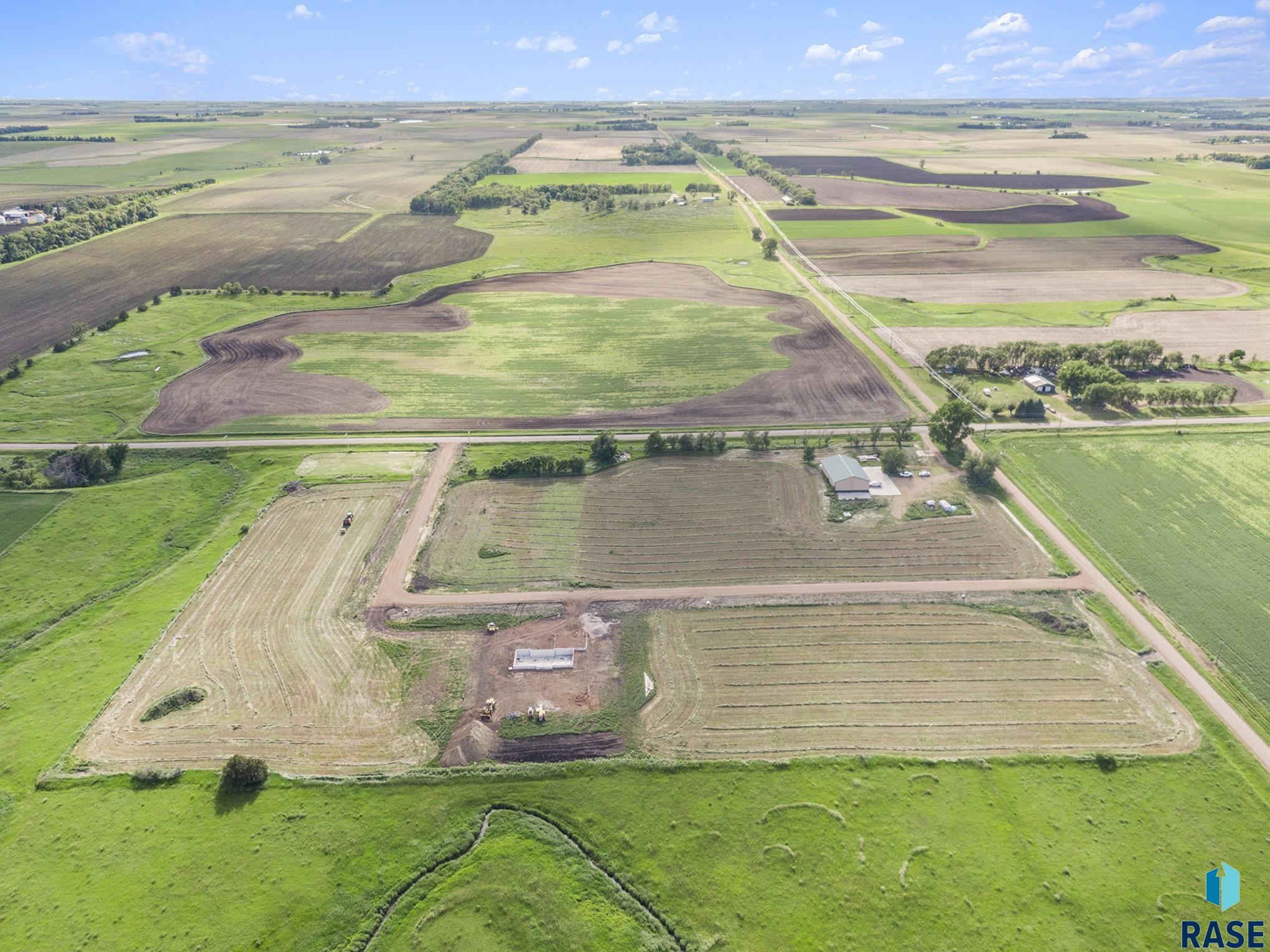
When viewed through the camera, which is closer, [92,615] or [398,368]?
[92,615]

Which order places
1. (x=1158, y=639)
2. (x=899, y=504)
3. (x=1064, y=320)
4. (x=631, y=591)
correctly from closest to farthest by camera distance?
(x=1158, y=639) < (x=631, y=591) < (x=899, y=504) < (x=1064, y=320)

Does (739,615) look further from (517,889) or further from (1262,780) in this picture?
(1262,780)

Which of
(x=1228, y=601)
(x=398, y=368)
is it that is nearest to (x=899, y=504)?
(x=1228, y=601)

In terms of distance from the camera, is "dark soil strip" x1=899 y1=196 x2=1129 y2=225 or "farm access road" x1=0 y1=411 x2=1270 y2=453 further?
"dark soil strip" x1=899 y1=196 x2=1129 y2=225

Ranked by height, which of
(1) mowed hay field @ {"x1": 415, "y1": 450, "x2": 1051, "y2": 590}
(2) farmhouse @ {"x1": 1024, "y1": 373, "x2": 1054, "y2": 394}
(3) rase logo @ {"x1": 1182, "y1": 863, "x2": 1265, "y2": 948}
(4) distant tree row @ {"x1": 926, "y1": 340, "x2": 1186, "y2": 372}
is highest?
(4) distant tree row @ {"x1": 926, "y1": 340, "x2": 1186, "y2": 372}

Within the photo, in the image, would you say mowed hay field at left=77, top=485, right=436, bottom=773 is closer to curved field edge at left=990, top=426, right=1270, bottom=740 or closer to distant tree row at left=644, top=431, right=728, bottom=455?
distant tree row at left=644, top=431, right=728, bottom=455

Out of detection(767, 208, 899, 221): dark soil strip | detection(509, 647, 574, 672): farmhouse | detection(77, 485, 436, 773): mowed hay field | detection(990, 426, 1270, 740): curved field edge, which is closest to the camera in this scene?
detection(77, 485, 436, 773): mowed hay field

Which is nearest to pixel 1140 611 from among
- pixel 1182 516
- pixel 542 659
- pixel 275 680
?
pixel 1182 516

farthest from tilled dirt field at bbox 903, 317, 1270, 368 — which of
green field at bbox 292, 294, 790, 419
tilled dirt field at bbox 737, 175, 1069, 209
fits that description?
tilled dirt field at bbox 737, 175, 1069, 209
